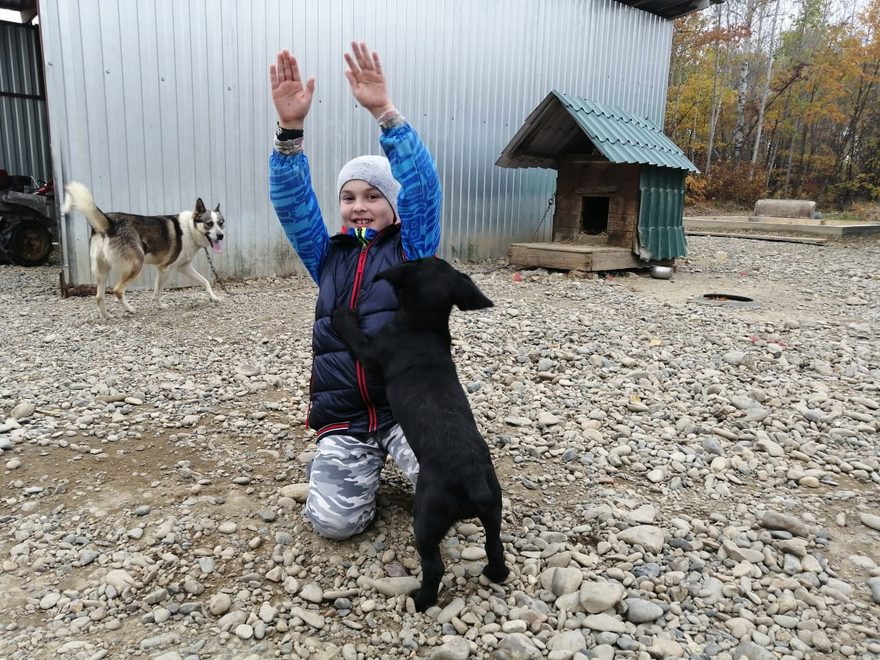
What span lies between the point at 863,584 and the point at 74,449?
3.40 m

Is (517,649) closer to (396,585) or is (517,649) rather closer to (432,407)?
(396,585)

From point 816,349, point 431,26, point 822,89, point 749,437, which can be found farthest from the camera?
point 822,89

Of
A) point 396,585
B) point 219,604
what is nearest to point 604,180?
point 396,585

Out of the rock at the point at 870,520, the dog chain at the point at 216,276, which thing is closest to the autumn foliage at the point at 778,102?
the dog chain at the point at 216,276

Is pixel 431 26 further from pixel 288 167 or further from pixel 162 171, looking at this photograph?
pixel 288 167

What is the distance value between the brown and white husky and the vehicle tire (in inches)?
140

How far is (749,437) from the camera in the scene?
3248 mm

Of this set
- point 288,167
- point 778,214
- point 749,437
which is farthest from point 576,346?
point 778,214

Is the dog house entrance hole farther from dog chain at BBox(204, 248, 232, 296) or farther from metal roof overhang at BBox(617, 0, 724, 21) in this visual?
dog chain at BBox(204, 248, 232, 296)

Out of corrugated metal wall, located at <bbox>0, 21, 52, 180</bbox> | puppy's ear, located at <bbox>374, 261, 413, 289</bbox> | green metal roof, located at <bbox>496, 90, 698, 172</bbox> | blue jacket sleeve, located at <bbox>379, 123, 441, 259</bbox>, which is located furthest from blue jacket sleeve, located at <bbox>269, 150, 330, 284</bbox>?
corrugated metal wall, located at <bbox>0, 21, 52, 180</bbox>

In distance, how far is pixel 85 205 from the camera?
567 centimetres

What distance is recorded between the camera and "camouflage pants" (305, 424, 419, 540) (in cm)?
230

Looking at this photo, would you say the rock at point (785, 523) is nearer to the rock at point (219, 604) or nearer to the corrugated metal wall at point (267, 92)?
the rock at point (219, 604)

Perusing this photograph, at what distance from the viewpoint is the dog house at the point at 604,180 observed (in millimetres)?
8203
